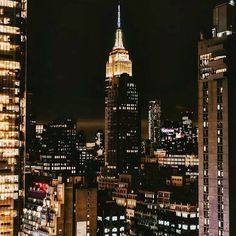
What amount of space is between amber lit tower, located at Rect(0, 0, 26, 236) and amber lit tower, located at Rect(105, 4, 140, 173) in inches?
2512

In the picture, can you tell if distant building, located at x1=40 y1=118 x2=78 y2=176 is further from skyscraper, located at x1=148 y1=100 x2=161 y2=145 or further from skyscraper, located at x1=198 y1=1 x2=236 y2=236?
skyscraper, located at x1=198 y1=1 x2=236 y2=236

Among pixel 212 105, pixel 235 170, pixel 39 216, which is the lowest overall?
pixel 39 216

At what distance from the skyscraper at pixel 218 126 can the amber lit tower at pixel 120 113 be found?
→ 6674 centimetres

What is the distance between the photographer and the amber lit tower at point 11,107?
44.8 m

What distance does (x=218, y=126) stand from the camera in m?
42.2

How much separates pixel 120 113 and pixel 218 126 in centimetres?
7412

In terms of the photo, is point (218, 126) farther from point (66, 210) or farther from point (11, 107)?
point (66, 210)

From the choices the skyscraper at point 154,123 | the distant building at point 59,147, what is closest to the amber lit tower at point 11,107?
the distant building at point 59,147

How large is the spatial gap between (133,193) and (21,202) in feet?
116

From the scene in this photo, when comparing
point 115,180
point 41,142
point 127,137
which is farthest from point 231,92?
point 41,142

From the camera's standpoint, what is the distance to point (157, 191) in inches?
2827

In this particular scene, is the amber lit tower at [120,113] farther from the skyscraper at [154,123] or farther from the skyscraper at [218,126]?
the skyscraper at [218,126]

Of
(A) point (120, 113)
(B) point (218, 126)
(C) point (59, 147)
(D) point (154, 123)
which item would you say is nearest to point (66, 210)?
(B) point (218, 126)

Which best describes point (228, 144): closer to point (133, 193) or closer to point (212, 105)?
point (212, 105)
